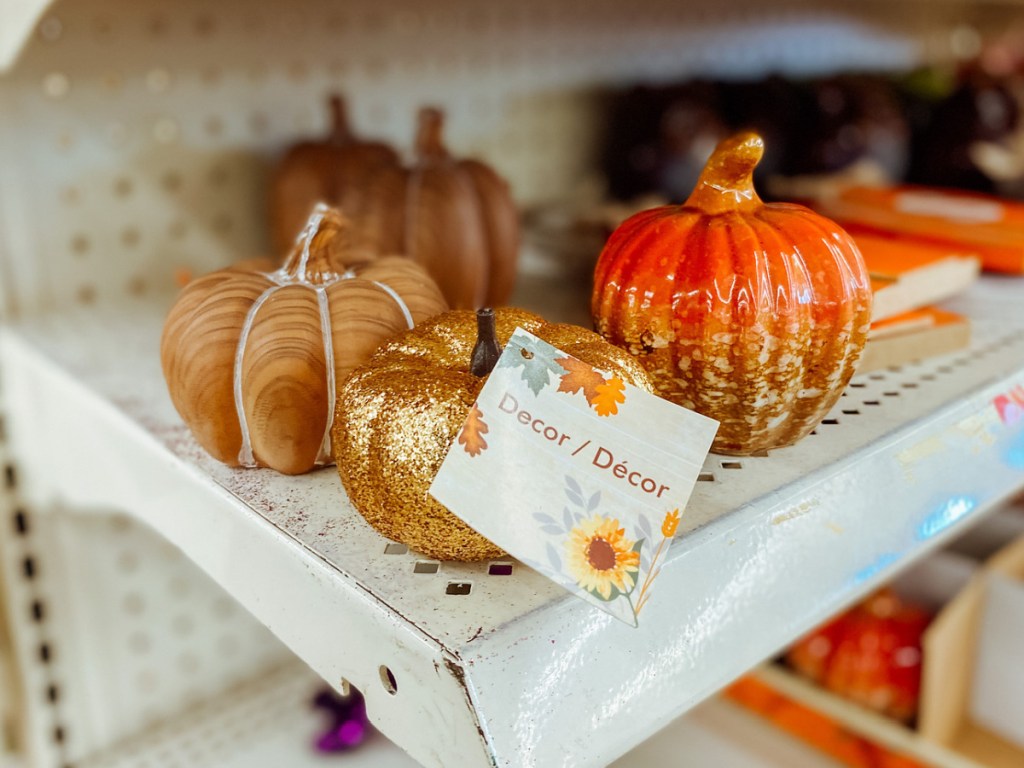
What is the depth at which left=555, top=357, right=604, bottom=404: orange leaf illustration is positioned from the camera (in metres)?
0.44

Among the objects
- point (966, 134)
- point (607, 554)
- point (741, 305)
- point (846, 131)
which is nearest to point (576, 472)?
point (607, 554)

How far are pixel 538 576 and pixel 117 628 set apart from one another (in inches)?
28.2

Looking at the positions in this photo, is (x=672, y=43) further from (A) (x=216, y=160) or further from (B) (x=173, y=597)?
(B) (x=173, y=597)

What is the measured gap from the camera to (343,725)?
0.96 meters

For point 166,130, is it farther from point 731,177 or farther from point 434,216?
point 731,177

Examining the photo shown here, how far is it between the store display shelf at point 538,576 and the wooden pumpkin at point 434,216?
236 millimetres

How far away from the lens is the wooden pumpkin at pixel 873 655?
112 centimetres

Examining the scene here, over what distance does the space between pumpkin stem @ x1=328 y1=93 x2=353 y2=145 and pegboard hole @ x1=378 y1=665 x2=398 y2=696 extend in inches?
24.9

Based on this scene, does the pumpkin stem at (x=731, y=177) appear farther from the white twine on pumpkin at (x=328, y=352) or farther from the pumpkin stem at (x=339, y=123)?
the pumpkin stem at (x=339, y=123)

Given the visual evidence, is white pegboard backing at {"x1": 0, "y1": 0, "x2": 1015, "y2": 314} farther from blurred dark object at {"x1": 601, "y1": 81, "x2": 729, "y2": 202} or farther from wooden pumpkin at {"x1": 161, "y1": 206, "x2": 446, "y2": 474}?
wooden pumpkin at {"x1": 161, "y1": 206, "x2": 446, "y2": 474}

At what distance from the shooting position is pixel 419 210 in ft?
2.69

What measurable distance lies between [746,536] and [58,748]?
0.85 metres

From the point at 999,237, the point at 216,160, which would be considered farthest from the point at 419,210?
the point at 999,237

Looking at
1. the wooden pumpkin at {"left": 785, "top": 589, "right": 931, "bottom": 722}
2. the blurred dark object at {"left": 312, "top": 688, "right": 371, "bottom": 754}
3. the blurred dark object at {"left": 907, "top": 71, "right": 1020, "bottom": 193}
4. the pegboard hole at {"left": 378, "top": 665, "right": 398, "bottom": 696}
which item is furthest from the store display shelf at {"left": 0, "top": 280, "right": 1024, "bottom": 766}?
the blurred dark object at {"left": 907, "top": 71, "right": 1020, "bottom": 193}
